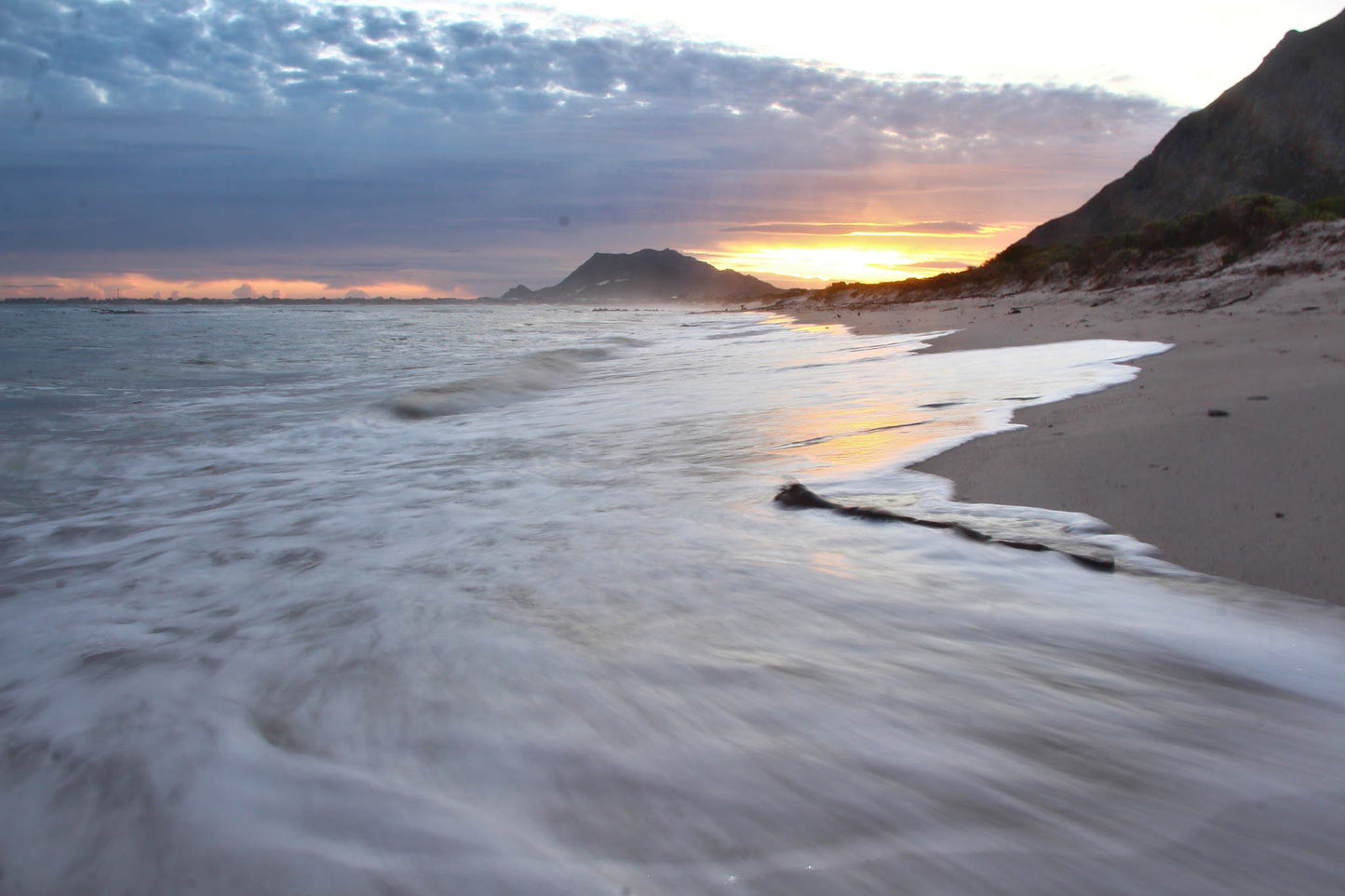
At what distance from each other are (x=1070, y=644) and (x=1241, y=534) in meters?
0.82

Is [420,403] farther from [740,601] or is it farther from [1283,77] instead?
[1283,77]

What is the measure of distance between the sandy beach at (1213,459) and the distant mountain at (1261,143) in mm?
36443

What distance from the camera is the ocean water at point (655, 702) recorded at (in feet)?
4.37

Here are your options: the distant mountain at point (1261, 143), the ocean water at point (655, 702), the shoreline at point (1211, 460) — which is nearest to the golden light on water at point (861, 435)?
the ocean water at point (655, 702)

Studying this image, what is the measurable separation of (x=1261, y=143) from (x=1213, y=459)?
51084 millimetres

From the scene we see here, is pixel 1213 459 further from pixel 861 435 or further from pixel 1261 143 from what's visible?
pixel 1261 143

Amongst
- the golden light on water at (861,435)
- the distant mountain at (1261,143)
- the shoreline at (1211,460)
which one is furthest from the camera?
the distant mountain at (1261,143)

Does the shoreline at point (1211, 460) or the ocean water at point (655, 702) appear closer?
the ocean water at point (655, 702)

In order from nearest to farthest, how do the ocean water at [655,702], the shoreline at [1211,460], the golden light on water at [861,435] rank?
the ocean water at [655,702]
the shoreline at [1211,460]
the golden light on water at [861,435]

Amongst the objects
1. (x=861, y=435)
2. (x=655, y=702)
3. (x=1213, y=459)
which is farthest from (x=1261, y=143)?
(x=655, y=702)

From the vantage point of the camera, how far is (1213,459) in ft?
9.50

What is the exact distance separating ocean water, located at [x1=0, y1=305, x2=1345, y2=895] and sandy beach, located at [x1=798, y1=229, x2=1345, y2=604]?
16cm

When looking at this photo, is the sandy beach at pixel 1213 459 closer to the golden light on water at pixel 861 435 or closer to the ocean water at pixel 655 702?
the ocean water at pixel 655 702

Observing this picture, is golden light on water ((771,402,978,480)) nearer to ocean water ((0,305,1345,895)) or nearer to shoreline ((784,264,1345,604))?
ocean water ((0,305,1345,895))
